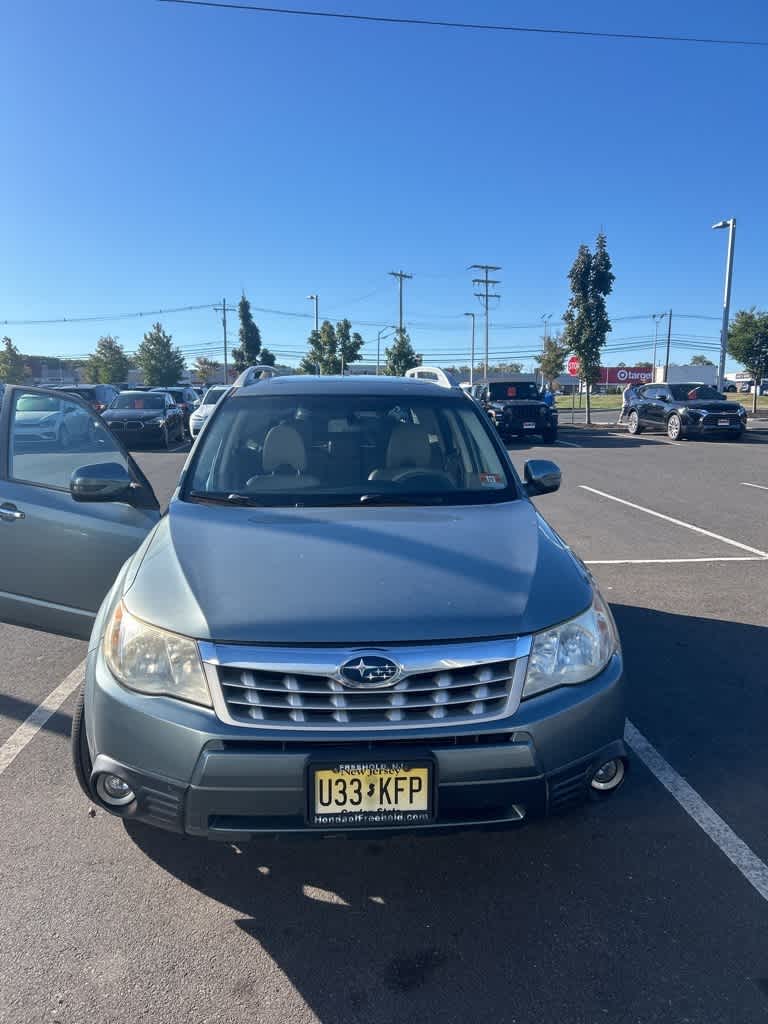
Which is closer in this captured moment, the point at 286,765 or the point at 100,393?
the point at 286,765

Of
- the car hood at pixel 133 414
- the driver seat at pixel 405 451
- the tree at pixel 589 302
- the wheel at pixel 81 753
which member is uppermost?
the tree at pixel 589 302

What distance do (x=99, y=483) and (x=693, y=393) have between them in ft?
75.8

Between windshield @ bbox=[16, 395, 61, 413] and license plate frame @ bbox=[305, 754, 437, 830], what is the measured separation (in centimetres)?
303

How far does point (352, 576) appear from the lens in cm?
266

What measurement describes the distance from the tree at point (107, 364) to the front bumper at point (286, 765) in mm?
81041

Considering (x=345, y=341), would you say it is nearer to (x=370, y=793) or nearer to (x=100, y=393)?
(x=100, y=393)

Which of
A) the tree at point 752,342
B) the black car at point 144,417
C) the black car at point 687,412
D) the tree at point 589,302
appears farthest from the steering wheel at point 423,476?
the tree at point 752,342

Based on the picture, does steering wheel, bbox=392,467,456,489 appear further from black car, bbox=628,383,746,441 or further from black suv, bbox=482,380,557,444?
black car, bbox=628,383,746,441

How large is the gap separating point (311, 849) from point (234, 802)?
80cm

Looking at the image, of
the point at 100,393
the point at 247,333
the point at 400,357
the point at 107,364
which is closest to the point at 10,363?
the point at 107,364

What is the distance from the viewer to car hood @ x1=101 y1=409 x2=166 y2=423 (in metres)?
21.1

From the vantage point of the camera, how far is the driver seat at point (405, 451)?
150 inches

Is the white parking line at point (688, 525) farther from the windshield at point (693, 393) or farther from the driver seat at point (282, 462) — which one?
the windshield at point (693, 393)

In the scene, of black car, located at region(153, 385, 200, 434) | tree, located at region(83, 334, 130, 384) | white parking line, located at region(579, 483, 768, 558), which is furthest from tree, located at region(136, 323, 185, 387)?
white parking line, located at region(579, 483, 768, 558)
